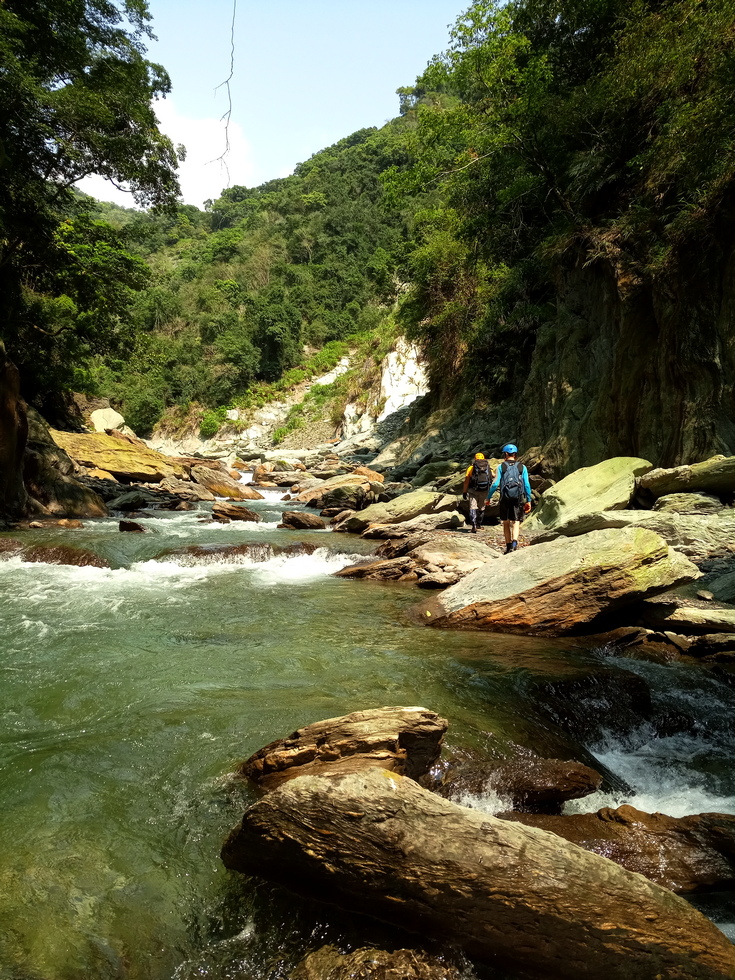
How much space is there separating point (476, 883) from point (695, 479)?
797 centimetres

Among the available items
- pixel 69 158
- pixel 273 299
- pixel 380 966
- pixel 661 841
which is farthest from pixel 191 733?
pixel 273 299

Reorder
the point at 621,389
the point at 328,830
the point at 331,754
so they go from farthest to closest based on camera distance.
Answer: the point at 621,389, the point at 331,754, the point at 328,830

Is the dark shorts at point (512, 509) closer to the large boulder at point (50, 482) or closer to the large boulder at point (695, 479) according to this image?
the large boulder at point (695, 479)

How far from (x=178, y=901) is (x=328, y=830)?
2.58ft

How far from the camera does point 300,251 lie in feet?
188

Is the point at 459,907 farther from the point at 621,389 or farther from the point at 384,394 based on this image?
the point at 384,394

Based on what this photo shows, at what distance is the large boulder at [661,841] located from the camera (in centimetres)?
271

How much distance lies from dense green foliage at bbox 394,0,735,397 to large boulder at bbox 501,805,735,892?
9845 mm

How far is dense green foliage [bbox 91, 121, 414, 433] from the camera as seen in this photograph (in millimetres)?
49125

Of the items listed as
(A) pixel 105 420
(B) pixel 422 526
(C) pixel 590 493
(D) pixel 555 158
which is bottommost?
(B) pixel 422 526

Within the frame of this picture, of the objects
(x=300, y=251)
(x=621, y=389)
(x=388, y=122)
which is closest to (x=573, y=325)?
(x=621, y=389)

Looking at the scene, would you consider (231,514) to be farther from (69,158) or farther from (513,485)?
(69,158)

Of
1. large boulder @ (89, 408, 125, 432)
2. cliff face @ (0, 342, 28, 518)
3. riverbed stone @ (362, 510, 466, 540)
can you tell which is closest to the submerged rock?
cliff face @ (0, 342, 28, 518)

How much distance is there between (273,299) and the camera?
5269 cm
